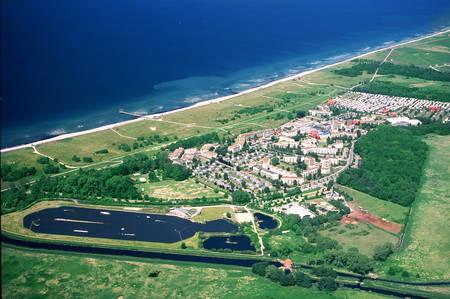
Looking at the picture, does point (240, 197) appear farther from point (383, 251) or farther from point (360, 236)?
point (383, 251)

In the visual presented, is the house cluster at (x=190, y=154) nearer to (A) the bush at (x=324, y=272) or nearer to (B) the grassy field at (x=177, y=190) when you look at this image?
(B) the grassy field at (x=177, y=190)

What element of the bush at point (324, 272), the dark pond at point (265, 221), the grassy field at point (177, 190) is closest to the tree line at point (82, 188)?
the grassy field at point (177, 190)

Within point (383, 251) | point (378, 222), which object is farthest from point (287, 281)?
point (378, 222)

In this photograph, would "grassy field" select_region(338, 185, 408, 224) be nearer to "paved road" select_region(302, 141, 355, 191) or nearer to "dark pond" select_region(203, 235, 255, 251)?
"paved road" select_region(302, 141, 355, 191)

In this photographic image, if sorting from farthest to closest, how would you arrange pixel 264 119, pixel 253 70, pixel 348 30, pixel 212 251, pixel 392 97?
pixel 348 30 → pixel 253 70 → pixel 392 97 → pixel 264 119 → pixel 212 251

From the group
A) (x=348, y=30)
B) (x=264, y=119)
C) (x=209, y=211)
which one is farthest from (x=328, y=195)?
(x=348, y=30)

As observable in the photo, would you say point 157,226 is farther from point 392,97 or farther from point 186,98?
point 392,97
